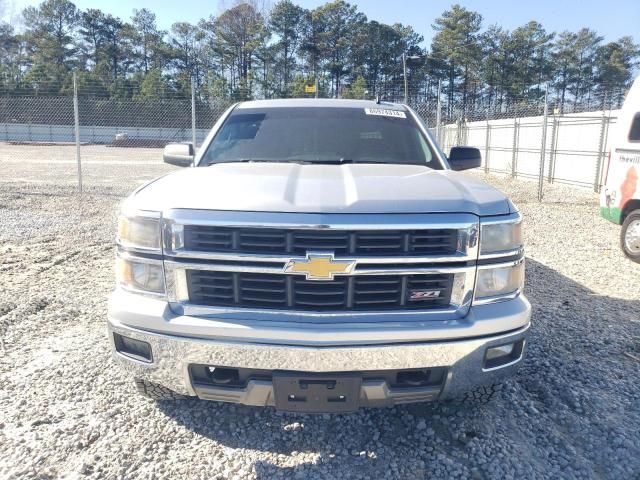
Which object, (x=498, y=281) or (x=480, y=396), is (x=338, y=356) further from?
(x=480, y=396)

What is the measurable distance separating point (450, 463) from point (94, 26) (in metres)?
83.1

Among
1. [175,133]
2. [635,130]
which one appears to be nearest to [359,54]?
[175,133]

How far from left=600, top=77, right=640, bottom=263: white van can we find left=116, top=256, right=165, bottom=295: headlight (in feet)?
21.1

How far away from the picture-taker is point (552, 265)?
6.18 metres

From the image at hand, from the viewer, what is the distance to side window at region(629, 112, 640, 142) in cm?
642

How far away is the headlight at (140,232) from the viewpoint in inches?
87.9

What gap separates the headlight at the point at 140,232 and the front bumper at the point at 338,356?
28cm

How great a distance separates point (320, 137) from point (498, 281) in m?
1.86

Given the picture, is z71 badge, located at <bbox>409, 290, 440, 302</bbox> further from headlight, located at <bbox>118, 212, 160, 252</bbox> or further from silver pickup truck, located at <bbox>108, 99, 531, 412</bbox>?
headlight, located at <bbox>118, 212, 160, 252</bbox>

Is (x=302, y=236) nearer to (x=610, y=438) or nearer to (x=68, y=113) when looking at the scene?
(x=610, y=438)

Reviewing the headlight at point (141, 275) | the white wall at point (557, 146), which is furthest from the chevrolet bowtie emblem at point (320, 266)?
the white wall at point (557, 146)

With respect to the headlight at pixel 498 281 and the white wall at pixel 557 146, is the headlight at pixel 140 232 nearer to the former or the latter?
the headlight at pixel 498 281

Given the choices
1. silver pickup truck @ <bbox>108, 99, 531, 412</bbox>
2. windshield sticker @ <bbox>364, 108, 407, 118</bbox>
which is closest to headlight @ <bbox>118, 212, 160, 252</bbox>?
silver pickup truck @ <bbox>108, 99, 531, 412</bbox>

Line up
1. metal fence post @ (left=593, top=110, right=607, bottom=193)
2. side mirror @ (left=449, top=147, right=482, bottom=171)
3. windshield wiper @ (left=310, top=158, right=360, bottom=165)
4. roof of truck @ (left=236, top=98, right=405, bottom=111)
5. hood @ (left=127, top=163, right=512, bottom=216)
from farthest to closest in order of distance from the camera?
metal fence post @ (left=593, top=110, right=607, bottom=193)
roof of truck @ (left=236, top=98, right=405, bottom=111)
side mirror @ (left=449, top=147, right=482, bottom=171)
windshield wiper @ (left=310, top=158, right=360, bottom=165)
hood @ (left=127, top=163, right=512, bottom=216)
